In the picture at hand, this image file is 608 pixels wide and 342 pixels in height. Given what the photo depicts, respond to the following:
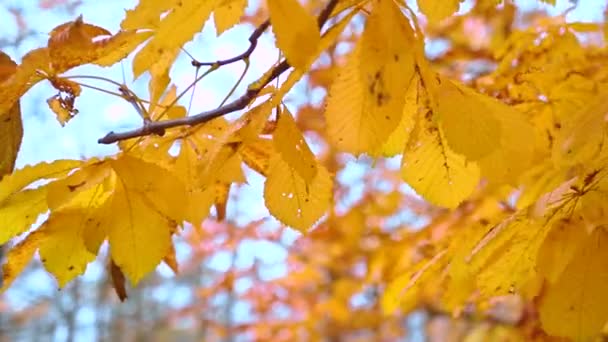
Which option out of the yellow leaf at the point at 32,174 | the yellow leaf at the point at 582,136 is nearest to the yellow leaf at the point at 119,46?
the yellow leaf at the point at 32,174

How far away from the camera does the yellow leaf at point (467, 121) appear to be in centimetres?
49

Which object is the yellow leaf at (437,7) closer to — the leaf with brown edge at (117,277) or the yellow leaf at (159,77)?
the yellow leaf at (159,77)

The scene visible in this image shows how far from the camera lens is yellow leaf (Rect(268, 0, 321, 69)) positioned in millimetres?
460

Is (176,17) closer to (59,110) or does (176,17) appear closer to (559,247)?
(59,110)

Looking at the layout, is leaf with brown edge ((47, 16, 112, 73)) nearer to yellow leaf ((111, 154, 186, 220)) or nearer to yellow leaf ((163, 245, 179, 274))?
yellow leaf ((111, 154, 186, 220))

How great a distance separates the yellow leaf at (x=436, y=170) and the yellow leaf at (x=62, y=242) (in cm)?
33

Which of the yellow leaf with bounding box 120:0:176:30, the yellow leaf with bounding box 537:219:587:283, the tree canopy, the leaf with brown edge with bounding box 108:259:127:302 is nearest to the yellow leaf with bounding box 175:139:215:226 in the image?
the tree canopy

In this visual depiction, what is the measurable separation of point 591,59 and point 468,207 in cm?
61

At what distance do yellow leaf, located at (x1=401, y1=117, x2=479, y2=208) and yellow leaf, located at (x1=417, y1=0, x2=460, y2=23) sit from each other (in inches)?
4.4

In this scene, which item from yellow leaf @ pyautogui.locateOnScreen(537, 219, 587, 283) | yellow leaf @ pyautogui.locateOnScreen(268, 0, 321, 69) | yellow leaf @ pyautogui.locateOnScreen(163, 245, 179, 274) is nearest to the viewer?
yellow leaf @ pyautogui.locateOnScreen(268, 0, 321, 69)

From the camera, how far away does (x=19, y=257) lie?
0.72 metres

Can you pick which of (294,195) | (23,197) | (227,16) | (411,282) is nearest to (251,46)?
(227,16)

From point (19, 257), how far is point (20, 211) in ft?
0.25

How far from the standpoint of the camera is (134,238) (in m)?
0.63
